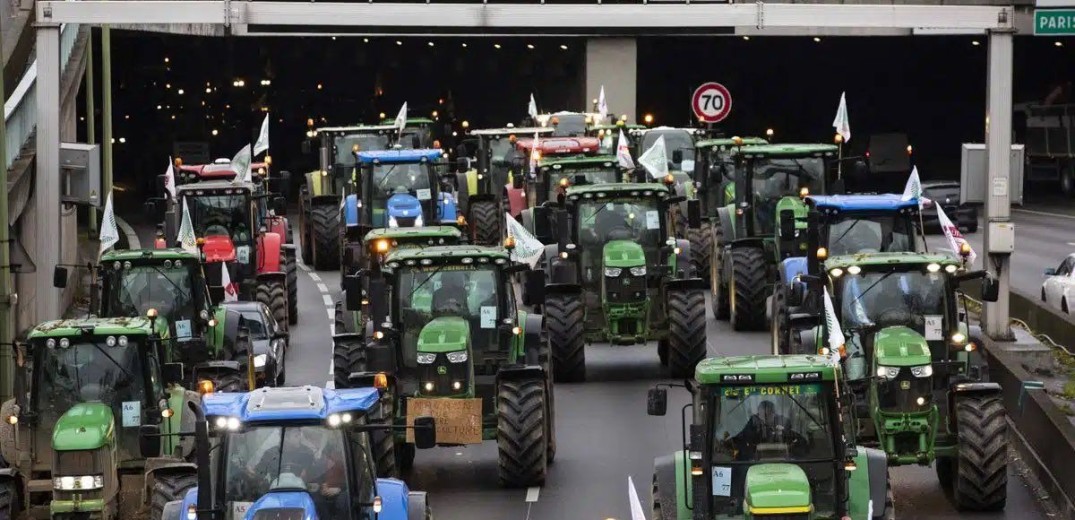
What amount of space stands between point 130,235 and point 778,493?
37568mm

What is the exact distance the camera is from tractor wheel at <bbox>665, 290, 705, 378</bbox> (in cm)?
2623

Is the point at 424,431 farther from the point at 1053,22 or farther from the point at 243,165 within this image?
the point at 243,165

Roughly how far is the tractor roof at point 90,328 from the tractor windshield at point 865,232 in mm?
9983

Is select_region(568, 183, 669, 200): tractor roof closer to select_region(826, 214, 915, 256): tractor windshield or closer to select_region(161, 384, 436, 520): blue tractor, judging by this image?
select_region(826, 214, 915, 256): tractor windshield

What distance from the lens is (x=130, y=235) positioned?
164ft

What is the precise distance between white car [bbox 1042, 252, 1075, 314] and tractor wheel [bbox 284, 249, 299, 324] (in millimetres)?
12197

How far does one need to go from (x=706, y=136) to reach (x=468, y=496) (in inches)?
938

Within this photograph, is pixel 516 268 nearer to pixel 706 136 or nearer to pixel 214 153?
pixel 706 136

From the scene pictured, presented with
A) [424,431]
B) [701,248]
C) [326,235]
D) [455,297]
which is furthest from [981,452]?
[326,235]

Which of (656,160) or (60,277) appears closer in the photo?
(60,277)

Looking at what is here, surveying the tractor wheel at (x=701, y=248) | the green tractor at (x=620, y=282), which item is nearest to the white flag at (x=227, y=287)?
the green tractor at (x=620, y=282)

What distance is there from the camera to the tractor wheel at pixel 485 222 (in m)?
38.5

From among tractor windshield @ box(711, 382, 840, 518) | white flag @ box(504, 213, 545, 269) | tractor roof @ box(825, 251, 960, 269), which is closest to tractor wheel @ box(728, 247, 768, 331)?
white flag @ box(504, 213, 545, 269)

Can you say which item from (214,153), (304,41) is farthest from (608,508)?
(214,153)
